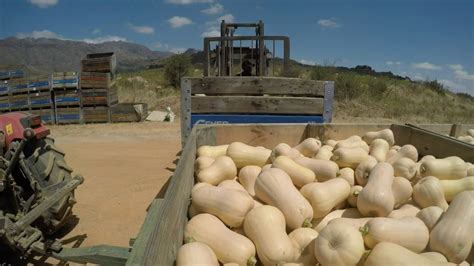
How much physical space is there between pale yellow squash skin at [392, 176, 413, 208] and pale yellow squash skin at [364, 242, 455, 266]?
0.79 m

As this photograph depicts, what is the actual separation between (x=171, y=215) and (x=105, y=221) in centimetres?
364

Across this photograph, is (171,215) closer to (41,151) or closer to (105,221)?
(41,151)

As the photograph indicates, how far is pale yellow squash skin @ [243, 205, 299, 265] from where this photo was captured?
1.93 m

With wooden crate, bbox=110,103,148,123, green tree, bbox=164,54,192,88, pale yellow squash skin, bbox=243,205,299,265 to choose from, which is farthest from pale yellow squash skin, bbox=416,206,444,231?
green tree, bbox=164,54,192,88

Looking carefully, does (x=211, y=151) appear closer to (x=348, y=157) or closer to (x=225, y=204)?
(x=225, y=204)

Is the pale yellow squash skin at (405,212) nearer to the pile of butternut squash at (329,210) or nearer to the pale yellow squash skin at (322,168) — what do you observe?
the pile of butternut squash at (329,210)

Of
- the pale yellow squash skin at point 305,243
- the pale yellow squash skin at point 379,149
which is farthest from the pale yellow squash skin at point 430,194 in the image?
the pale yellow squash skin at point 305,243

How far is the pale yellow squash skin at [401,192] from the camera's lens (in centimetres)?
243

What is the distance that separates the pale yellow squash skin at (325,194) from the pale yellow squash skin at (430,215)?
0.49m

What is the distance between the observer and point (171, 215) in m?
1.63

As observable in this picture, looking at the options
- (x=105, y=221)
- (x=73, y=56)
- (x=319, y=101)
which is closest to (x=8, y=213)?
(x=105, y=221)

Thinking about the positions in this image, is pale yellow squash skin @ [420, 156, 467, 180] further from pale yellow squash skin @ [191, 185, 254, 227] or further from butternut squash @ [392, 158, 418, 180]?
pale yellow squash skin @ [191, 185, 254, 227]

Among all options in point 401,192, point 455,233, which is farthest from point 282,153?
point 455,233

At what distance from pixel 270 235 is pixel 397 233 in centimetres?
66
